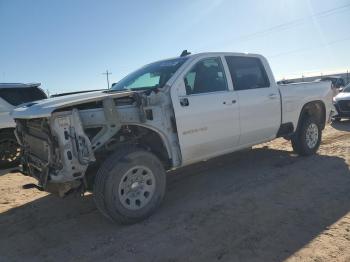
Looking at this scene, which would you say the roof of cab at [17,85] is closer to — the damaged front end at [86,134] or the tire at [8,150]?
the tire at [8,150]

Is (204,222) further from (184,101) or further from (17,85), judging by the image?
(17,85)

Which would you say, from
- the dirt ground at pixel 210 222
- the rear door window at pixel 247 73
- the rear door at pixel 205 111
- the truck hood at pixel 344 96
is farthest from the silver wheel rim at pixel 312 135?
the truck hood at pixel 344 96

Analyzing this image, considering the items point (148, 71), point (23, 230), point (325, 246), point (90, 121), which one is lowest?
point (325, 246)

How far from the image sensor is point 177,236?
4121 mm

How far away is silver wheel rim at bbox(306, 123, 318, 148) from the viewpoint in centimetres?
752

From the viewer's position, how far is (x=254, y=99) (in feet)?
20.2

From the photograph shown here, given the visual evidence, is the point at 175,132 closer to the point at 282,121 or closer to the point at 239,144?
the point at 239,144

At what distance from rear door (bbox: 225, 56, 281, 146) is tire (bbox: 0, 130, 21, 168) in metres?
5.33

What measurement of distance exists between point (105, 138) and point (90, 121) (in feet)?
0.90

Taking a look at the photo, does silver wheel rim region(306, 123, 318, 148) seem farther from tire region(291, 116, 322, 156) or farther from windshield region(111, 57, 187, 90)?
windshield region(111, 57, 187, 90)

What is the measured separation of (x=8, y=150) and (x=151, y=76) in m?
4.66

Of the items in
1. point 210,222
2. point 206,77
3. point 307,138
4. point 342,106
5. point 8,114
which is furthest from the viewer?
point 342,106

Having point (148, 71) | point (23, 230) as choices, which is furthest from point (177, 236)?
point (148, 71)

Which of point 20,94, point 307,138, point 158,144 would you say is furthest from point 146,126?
point 20,94
